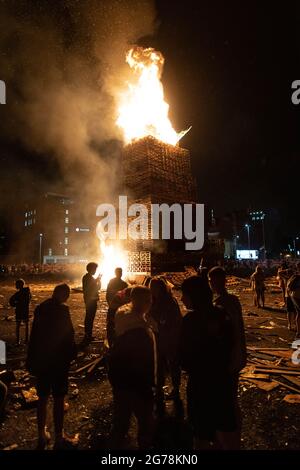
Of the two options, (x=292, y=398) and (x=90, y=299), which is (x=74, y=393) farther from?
(x=292, y=398)

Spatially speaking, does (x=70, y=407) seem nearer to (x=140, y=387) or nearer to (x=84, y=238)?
(x=140, y=387)

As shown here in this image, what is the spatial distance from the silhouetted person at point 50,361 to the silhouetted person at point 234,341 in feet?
6.71

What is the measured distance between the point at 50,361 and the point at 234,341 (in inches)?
90.5

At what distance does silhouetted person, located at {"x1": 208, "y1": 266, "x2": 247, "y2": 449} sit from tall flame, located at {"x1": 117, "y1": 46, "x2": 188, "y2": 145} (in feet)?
88.2

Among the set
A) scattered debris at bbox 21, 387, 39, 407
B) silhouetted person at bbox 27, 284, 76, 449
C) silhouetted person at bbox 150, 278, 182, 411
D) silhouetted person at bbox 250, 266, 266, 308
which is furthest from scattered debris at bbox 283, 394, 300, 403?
silhouetted person at bbox 250, 266, 266, 308

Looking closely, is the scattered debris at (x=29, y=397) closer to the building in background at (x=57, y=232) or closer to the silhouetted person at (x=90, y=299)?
the silhouetted person at (x=90, y=299)

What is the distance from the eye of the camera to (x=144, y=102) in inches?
1121

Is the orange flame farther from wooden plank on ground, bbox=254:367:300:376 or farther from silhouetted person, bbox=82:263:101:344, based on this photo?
wooden plank on ground, bbox=254:367:300:376

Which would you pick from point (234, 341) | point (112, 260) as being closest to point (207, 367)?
point (234, 341)

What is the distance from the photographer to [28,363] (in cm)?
350

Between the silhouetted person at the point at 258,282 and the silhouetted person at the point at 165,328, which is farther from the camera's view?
the silhouetted person at the point at 258,282

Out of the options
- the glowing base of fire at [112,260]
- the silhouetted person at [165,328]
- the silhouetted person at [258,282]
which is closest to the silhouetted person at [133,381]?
the silhouetted person at [165,328]

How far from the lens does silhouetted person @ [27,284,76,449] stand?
3.48 meters

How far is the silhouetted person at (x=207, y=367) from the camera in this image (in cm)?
260
